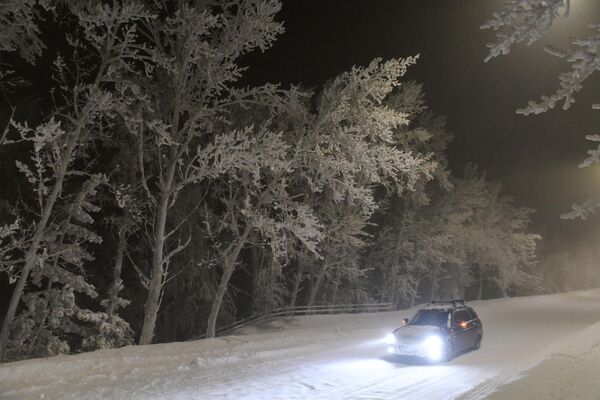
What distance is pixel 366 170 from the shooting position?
1905 cm

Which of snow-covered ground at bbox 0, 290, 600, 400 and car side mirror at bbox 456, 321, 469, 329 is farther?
car side mirror at bbox 456, 321, 469, 329

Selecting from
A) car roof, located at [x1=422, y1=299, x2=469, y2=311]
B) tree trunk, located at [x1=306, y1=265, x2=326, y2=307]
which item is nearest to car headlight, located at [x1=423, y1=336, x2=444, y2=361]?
car roof, located at [x1=422, y1=299, x2=469, y2=311]

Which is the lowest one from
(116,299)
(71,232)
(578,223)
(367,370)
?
(367,370)

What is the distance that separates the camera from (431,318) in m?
15.7

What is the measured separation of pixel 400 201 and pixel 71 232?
24123 mm

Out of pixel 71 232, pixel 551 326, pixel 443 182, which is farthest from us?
pixel 443 182

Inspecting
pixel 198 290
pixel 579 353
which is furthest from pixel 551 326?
pixel 198 290

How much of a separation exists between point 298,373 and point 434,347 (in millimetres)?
4019

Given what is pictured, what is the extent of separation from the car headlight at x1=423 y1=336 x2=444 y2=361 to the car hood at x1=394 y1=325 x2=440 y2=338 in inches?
8.1

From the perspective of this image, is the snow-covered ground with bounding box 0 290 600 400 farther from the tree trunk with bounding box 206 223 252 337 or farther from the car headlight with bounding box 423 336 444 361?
the tree trunk with bounding box 206 223 252 337

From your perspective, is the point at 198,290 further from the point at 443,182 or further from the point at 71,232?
the point at 443,182

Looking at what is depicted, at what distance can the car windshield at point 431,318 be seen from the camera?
15241 millimetres

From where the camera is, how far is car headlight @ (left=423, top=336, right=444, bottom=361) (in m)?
14.1

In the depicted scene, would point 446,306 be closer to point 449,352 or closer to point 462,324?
point 462,324
